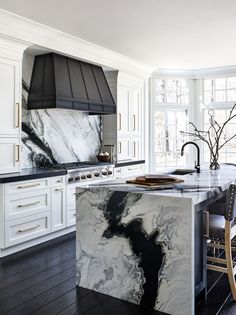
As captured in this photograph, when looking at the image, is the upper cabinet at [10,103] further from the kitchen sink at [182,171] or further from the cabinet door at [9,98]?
the kitchen sink at [182,171]

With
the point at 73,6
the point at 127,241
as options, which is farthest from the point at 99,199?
the point at 73,6

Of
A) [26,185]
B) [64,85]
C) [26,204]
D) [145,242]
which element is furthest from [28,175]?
[145,242]

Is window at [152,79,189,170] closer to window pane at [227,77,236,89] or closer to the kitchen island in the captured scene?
window pane at [227,77,236,89]

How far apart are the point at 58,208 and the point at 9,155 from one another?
38.9 inches

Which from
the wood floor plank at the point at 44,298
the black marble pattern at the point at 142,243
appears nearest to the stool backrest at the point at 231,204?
the black marble pattern at the point at 142,243

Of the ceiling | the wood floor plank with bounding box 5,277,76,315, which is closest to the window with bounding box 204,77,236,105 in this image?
the ceiling

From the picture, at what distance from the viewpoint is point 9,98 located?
167 inches

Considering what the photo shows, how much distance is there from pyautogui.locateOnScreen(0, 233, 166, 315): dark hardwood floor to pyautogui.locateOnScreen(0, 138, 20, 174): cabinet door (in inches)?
40.8

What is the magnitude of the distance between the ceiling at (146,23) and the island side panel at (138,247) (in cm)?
212

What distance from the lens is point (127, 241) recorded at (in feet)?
9.42

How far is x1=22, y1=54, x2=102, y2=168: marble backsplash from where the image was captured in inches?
196

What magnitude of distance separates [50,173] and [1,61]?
4.87ft

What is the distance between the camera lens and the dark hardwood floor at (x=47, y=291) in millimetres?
2729

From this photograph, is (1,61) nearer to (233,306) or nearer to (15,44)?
(15,44)
